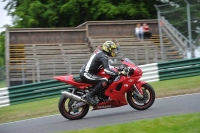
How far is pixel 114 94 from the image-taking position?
10.4 meters

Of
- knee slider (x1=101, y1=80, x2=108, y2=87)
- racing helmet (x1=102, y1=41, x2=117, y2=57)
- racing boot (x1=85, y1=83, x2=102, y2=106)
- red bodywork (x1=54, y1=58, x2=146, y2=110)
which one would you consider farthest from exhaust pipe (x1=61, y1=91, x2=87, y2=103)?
racing helmet (x1=102, y1=41, x2=117, y2=57)

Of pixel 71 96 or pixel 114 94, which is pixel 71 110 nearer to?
pixel 71 96

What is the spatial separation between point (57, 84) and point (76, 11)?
47.5ft

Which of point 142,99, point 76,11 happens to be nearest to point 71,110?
point 142,99

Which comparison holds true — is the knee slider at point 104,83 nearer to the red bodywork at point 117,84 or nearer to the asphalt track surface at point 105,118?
the red bodywork at point 117,84

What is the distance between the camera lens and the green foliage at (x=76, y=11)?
29891mm

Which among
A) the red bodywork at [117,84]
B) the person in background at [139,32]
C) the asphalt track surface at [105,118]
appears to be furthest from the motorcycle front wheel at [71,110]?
the person in background at [139,32]

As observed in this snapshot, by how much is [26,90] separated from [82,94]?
252 inches

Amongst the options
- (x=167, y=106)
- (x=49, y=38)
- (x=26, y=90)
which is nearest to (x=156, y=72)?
(x=26, y=90)

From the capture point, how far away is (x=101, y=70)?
10.6 metres

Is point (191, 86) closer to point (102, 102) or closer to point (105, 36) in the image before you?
point (102, 102)

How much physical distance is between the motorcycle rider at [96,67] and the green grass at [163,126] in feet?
6.73

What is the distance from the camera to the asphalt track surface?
9562 millimetres

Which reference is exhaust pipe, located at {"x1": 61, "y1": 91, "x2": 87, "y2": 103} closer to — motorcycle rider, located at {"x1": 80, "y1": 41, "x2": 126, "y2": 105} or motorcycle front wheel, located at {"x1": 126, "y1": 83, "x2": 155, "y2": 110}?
motorcycle rider, located at {"x1": 80, "y1": 41, "x2": 126, "y2": 105}
